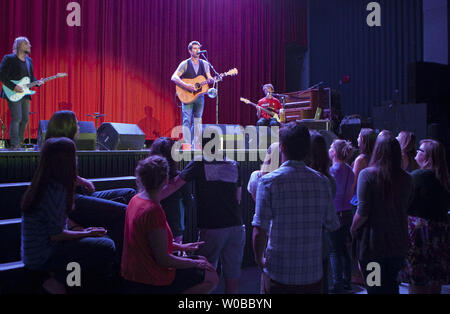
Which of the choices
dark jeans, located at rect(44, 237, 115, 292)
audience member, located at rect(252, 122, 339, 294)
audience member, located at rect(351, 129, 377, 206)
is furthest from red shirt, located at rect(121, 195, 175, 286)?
audience member, located at rect(351, 129, 377, 206)

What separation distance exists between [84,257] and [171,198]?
842mm

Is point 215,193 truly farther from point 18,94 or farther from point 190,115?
point 18,94

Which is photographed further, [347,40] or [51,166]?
[347,40]

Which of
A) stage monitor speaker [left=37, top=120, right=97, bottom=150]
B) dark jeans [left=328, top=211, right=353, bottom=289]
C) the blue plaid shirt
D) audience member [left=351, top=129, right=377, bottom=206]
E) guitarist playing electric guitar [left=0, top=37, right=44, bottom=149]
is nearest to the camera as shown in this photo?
the blue plaid shirt

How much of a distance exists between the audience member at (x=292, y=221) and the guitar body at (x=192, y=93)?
3.96 meters

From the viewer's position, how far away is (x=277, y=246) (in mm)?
1948

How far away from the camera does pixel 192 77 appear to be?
5988mm

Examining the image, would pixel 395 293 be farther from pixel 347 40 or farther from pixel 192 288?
pixel 347 40

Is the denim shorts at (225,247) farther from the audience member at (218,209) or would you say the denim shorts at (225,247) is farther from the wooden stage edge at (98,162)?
the wooden stage edge at (98,162)

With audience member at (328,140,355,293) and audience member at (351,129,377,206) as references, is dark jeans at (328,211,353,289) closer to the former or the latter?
audience member at (328,140,355,293)

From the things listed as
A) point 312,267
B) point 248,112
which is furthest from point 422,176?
point 248,112

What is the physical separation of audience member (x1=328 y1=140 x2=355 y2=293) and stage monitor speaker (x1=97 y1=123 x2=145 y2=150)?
2.64m

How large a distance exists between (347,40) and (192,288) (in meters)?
9.49

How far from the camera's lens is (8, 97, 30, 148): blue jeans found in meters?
5.02
